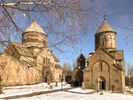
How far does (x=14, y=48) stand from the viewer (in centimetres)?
584

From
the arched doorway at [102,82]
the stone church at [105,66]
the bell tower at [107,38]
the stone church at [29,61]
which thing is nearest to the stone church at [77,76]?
the stone church at [29,61]

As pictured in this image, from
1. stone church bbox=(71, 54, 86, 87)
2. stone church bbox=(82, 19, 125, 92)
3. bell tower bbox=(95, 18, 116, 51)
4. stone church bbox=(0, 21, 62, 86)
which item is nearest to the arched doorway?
stone church bbox=(82, 19, 125, 92)

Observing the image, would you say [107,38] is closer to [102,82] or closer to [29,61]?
[102,82]

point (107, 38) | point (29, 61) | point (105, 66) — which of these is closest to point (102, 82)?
point (105, 66)

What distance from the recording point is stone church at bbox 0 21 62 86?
230 inches

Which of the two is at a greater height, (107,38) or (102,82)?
(107,38)

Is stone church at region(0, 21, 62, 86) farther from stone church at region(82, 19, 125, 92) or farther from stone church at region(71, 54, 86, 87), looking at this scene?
stone church at region(82, 19, 125, 92)

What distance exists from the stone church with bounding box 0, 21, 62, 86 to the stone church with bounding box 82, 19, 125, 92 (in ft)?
29.2

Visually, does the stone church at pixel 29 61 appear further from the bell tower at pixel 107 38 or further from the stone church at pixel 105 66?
the bell tower at pixel 107 38

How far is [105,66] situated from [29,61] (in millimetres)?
35956

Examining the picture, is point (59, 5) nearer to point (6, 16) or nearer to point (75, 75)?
point (6, 16)

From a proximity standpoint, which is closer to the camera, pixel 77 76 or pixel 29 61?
pixel 29 61

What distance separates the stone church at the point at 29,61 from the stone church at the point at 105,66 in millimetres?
8894

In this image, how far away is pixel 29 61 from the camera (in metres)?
5.78
